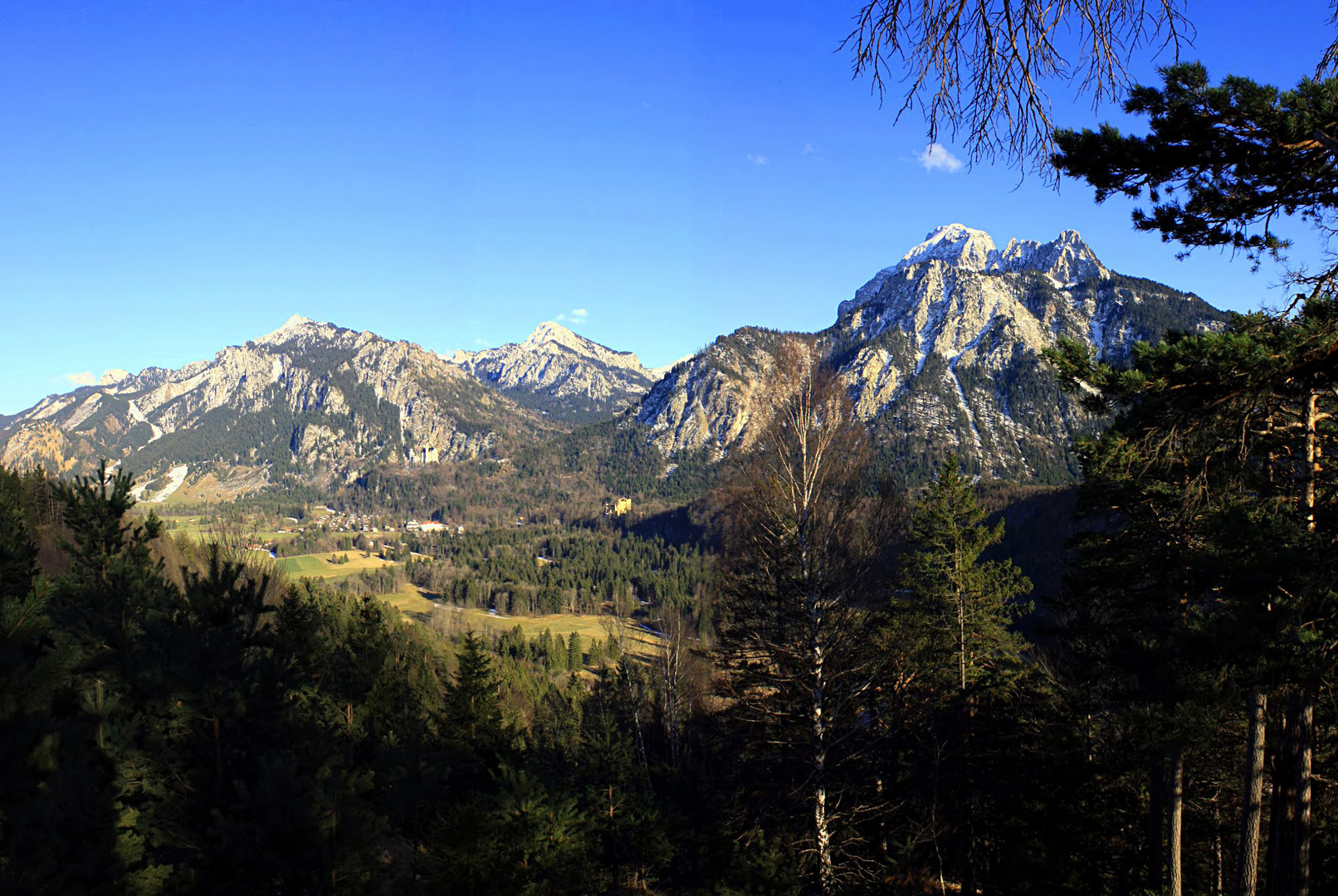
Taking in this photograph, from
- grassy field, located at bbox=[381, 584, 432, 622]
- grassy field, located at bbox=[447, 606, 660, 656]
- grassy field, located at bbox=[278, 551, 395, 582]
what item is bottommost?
grassy field, located at bbox=[447, 606, 660, 656]

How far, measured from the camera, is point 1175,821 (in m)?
10.5

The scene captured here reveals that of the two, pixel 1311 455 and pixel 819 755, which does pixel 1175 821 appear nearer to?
pixel 819 755

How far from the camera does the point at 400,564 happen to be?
164500mm

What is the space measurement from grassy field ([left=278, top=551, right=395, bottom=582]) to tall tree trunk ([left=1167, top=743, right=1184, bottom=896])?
148662mm

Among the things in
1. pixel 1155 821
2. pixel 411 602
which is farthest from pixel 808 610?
pixel 411 602

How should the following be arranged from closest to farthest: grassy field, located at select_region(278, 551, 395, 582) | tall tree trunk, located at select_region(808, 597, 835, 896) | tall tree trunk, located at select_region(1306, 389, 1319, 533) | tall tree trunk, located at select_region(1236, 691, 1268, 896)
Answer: tall tree trunk, located at select_region(1306, 389, 1319, 533)
tall tree trunk, located at select_region(1236, 691, 1268, 896)
tall tree trunk, located at select_region(808, 597, 835, 896)
grassy field, located at select_region(278, 551, 395, 582)

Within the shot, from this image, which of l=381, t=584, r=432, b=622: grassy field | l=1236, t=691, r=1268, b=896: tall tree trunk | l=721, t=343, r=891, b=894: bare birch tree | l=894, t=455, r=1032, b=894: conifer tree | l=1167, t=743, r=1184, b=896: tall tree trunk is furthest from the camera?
l=381, t=584, r=432, b=622: grassy field

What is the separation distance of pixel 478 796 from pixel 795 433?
1019cm

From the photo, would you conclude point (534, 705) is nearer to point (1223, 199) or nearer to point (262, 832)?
point (262, 832)

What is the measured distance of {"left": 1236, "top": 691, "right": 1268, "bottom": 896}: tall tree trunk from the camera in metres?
8.62

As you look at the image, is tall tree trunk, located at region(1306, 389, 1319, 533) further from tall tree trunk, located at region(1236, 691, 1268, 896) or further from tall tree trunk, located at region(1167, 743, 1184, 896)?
tall tree trunk, located at region(1167, 743, 1184, 896)

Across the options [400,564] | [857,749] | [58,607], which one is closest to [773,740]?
[857,749]

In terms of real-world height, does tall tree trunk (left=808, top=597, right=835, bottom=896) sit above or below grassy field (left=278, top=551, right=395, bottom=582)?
above

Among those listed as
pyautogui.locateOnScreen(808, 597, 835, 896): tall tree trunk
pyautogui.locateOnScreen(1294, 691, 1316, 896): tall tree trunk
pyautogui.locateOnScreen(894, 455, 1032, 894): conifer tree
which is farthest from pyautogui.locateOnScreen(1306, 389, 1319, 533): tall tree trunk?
pyautogui.locateOnScreen(894, 455, 1032, 894): conifer tree
